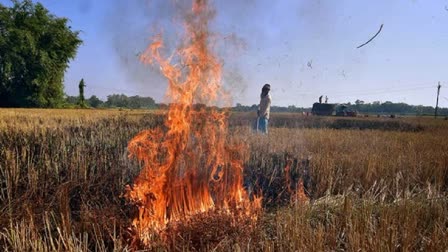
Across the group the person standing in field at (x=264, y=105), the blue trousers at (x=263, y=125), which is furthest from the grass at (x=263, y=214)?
the blue trousers at (x=263, y=125)

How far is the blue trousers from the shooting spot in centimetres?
1110

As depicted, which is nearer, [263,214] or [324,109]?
[263,214]

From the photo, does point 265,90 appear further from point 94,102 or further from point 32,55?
point 94,102

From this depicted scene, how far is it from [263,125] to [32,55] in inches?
1742

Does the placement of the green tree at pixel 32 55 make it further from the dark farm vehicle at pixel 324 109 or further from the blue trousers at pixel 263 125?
the blue trousers at pixel 263 125

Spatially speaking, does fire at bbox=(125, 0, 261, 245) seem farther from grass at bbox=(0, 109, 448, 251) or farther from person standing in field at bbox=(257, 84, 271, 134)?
person standing in field at bbox=(257, 84, 271, 134)

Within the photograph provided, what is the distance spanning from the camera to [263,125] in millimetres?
11242

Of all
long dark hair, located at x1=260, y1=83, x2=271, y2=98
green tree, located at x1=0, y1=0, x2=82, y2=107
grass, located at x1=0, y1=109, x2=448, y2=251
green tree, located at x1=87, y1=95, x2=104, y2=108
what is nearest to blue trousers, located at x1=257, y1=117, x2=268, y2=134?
long dark hair, located at x1=260, y1=83, x2=271, y2=98

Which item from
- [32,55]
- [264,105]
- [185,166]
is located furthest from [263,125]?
[32,55]

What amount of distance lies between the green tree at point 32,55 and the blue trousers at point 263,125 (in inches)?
1683

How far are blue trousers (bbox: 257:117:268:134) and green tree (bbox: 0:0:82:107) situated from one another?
4276cm

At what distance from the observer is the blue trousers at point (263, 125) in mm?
11102

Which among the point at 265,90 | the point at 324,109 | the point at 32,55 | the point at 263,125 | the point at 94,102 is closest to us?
the point at 265,90

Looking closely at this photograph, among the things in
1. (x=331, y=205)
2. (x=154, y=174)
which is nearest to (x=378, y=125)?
(x=331, y=205)
